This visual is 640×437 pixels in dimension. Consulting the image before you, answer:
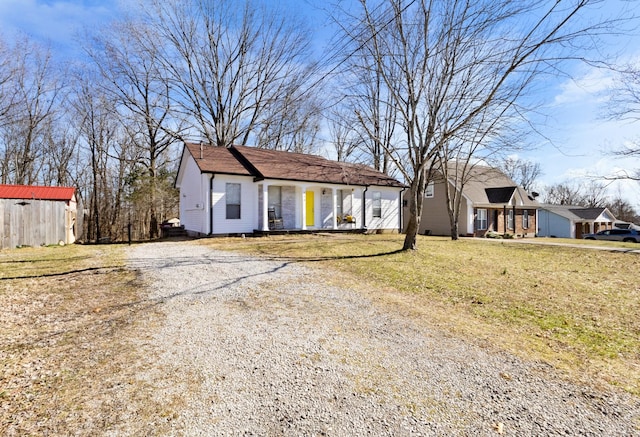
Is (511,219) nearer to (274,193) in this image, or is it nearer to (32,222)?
(274,193)

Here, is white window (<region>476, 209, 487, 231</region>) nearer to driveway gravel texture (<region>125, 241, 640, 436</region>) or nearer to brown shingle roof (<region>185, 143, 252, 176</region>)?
brown shingle roof (<region>185, 143, 252, 176</region>)

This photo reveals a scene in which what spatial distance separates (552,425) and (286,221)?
1408 centimetres

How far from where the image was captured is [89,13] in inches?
593

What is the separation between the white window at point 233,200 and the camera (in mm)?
14039

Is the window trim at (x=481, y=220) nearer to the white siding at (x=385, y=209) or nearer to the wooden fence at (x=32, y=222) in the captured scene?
Answer: the white siding at (x=385, y=209)

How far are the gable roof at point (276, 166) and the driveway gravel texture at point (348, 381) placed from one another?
33.8 ft

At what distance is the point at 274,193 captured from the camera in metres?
15.6

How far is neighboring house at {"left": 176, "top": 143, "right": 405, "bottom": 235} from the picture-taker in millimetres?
13844

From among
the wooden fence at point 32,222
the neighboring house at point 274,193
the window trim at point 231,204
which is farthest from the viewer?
the window trim at point 231,204

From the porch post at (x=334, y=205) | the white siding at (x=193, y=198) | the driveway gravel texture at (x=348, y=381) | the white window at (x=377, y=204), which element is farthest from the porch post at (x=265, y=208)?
the driveway gravel texture at (x=348, y=381)

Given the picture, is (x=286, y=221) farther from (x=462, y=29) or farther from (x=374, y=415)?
(x=374, y=415)

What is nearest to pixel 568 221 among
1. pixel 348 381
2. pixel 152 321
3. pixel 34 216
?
pixel 348 381

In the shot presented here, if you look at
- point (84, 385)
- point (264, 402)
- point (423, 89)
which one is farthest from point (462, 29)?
point (84, 385)

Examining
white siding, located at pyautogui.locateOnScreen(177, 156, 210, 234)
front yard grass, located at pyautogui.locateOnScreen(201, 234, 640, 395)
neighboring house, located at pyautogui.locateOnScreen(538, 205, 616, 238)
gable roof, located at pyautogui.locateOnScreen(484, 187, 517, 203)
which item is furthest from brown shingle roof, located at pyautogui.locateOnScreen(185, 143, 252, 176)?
neighboring house, located at pyautogui.locateOnScreen(538, 205, 616, 238)
